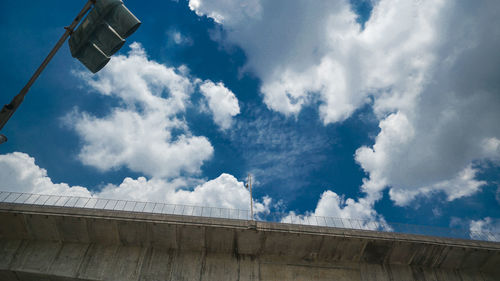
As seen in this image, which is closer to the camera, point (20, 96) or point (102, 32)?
point (102, 32)

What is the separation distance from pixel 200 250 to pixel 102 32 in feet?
42.7

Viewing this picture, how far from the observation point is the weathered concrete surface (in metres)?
13.9

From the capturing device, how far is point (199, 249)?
14977mm

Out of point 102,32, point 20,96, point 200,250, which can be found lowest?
point 20,96

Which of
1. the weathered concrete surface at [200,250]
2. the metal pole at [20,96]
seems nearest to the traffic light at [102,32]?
the metal pole at [20,96]

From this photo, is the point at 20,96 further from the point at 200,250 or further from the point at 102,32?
the point at 200,250

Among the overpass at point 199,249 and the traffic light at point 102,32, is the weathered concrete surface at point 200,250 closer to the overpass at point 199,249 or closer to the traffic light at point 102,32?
the overpass at point 199,249

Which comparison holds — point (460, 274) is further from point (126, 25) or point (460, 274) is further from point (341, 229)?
point (126, 25)

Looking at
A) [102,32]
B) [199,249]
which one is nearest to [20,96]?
[102,32]

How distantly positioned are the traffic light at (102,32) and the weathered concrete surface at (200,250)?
36.4ft

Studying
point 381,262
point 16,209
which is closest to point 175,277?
point 16,209

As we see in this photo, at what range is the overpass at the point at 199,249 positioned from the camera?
1391 centimetres

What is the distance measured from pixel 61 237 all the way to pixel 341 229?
1513 centimetres

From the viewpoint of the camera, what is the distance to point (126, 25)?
469cm
